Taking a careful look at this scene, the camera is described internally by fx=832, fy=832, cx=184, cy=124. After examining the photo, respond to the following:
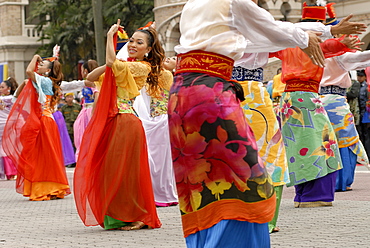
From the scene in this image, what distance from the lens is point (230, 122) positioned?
4680 mm

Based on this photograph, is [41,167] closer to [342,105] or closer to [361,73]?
[342,105]

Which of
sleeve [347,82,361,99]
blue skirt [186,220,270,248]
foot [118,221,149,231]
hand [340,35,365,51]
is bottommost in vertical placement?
foot [118,221,149,231]

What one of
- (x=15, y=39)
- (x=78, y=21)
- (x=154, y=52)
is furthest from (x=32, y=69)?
(x=15, y=39)

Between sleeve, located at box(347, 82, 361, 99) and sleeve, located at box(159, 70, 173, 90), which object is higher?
sleeve, located at box(159, 70, 173, 90)

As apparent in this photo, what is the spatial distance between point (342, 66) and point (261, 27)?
196 inches

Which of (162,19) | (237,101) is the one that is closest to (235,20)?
(237,101)

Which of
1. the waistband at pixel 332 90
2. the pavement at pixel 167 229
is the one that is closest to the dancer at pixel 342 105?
the waistband at pixel 332 90

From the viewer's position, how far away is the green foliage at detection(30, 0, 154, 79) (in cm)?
2889

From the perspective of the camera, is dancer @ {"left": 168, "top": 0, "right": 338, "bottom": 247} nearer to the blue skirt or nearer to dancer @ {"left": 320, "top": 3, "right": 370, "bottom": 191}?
the blue skirt

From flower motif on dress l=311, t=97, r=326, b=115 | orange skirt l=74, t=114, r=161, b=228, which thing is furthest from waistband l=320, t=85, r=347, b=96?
orange skirt l=74, t=114, r=161, b=228

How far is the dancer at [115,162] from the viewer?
303 inches

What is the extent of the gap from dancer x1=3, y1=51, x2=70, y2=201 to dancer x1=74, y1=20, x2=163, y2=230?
134 inches

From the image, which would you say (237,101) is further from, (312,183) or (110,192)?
(312,183)

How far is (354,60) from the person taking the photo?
912cm
